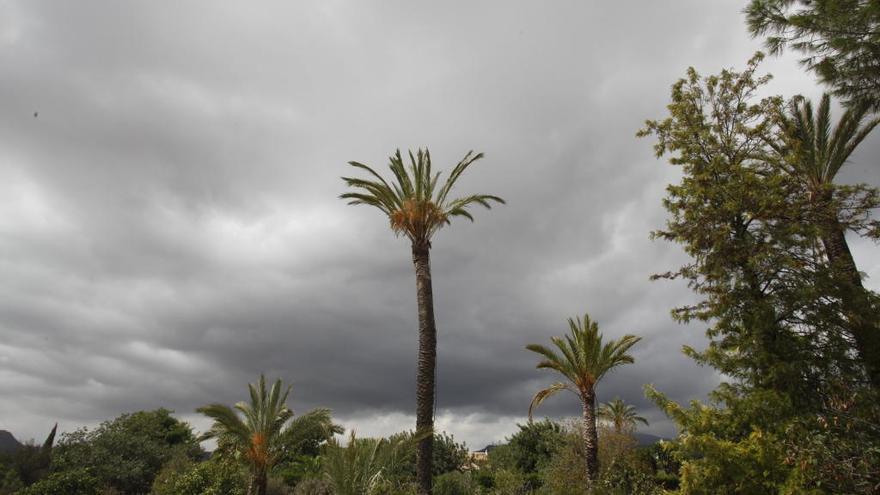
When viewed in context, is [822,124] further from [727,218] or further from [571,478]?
[571,478]

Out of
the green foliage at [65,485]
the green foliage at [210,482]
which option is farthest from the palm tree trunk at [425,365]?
the green foliage at [65,485]

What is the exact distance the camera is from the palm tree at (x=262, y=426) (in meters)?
24.6

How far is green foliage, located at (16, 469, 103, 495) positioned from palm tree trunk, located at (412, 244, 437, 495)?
62.4 ft

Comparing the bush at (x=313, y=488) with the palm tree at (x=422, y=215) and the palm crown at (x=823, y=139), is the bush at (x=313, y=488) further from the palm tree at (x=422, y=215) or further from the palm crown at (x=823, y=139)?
the palm crown at (x=823, y=139)

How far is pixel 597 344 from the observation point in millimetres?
24922

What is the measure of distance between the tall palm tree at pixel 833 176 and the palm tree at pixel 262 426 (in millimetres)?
21222

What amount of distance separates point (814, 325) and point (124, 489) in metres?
43.2

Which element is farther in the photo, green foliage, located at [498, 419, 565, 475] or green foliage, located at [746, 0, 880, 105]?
green foliage, located at [498, 419, 565, 475]

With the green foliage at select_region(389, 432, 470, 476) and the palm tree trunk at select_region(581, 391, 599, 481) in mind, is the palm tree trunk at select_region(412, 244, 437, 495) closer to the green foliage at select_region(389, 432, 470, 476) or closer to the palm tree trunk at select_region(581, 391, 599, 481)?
the palm tree trunk at select_region(581, 391, 599, 481)

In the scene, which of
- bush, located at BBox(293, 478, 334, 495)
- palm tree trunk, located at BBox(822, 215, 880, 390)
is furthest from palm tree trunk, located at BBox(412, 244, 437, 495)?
palm tree trunk, located at BBox(822, 215, 880, 390)

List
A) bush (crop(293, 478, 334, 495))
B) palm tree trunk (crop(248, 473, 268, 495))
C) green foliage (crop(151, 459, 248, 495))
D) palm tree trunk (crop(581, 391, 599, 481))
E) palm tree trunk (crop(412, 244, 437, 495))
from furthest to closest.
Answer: bush (crop(293, 478, 334, 495)), palm tree trunk (crop(248, 473, 268, 495)), green foliage (crop(151, 459, 248, 495)), palm tree trunk (crop(581, 391, 599, 481)), palm tree trunk (crop(412, 244, 437, 495))

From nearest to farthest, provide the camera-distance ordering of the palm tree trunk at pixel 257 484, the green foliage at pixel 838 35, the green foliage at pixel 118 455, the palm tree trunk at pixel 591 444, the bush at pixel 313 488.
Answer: the green foliage at pixel 838 35 < the palm tree trunk at pixel 591 444 < the palm tree trunk at pixel 257 484 < the bush at pixel 313 488 < the green foliage at pixel 118 455

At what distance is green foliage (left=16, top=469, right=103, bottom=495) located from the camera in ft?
77.7

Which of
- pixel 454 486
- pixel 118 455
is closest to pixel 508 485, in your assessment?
pixel 454 486
